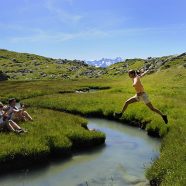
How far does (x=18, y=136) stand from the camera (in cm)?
→ 2381

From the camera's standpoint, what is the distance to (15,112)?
28.2 m

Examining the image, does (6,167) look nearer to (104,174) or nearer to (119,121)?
(104,174)

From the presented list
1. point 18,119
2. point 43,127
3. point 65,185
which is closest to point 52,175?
point 65,185

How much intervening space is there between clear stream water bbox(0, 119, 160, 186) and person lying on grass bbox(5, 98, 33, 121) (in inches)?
230

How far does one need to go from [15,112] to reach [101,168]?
30.7 feet

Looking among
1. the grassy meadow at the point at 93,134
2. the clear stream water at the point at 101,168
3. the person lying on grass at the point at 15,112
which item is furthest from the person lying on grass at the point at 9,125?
the clear stream water at the point at 101,168

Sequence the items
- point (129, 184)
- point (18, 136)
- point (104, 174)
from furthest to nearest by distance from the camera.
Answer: point (18, 136) < point (104, 174) < point (129, 184)

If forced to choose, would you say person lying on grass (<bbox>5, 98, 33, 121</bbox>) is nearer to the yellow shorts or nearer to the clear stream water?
the clear stream water

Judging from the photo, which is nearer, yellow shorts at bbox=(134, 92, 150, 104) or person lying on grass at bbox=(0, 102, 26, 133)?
yellow shorts at bbox=(134, 92, 150, 104)

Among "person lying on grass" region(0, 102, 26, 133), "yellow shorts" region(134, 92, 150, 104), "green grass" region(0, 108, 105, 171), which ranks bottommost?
"green grass" region(0, 108, 105, 171)

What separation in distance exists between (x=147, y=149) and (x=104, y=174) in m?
6.66

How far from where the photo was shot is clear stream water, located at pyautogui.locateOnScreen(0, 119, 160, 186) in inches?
765

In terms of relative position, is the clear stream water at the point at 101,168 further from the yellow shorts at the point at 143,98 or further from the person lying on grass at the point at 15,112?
the person lying on grass at the point at 15,112

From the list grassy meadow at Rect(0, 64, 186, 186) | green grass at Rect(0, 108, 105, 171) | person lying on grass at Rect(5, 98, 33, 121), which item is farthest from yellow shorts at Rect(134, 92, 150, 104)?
person lying on grass at Rect(5, 98, 33, 121)
